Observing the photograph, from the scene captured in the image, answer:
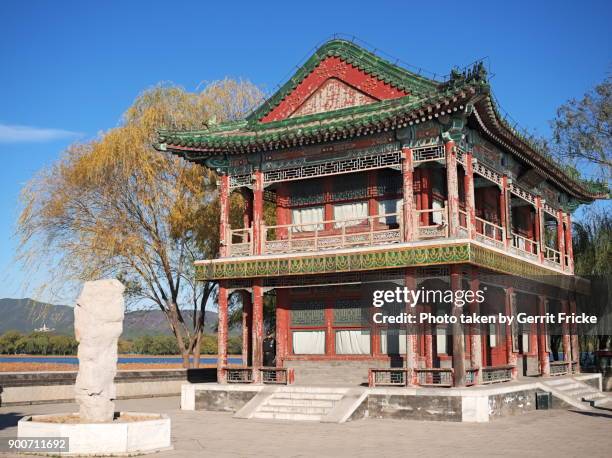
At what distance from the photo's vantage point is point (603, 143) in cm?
3083

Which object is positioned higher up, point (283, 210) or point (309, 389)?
point (283, 210)

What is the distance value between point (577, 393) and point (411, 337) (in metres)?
7.71

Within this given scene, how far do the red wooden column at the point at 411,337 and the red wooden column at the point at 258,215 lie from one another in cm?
463

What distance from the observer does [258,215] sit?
20.8m

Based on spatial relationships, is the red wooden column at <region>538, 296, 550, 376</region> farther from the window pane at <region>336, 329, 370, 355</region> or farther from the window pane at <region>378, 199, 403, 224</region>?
the window pane at <region>378, 199, 403, 224</region>

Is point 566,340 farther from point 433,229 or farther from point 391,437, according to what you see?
point 391,437

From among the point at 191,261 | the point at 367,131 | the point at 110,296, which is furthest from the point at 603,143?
the point at 110,296

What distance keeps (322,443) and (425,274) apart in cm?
674

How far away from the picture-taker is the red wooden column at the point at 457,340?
1706 centimetres

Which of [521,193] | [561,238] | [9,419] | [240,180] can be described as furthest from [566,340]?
[9,419]

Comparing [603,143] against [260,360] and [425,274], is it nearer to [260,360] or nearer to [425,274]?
[425,274]

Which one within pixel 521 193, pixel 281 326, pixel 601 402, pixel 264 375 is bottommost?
pixel 601 402

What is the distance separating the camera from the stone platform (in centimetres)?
1625

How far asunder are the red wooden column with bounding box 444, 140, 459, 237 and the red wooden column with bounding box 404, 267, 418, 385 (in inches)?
57.2
